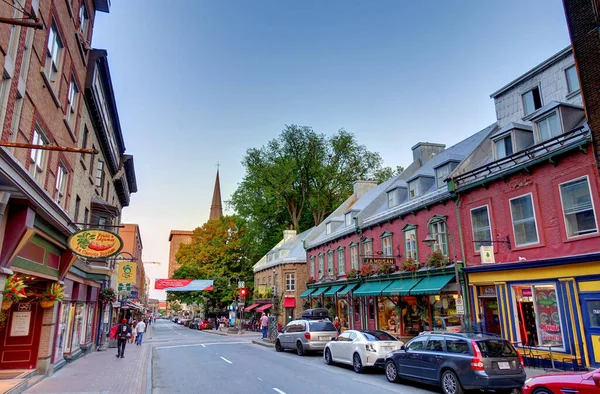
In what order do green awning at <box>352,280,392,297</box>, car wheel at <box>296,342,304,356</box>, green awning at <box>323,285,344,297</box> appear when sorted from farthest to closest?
green awning at <box>323,285,344,297</box>, green awning at <box>352,280,392,297</box>, car wheel at <box>296,342,304,356</box>

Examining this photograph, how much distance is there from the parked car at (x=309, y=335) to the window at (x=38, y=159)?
42.6 feet

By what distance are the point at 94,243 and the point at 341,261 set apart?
65.7 feet

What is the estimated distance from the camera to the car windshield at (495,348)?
9.93 meters

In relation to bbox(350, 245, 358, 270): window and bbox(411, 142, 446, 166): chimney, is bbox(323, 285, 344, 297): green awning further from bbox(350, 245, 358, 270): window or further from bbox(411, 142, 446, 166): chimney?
bbox(411, 142, 446, 166): chimney

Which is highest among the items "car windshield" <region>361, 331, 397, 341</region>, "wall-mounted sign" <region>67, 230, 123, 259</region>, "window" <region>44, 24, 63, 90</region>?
"window" <region>44, 24, 63, 90</region>

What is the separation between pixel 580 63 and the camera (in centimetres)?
1391

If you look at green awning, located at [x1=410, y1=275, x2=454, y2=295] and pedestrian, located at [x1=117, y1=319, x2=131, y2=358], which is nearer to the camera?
green awning, located at [x1=410, y1=275, x2=454, y2=295]

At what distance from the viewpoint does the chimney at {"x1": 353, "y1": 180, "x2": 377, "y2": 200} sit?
36.4 m

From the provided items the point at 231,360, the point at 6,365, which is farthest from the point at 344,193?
the point at 6,365

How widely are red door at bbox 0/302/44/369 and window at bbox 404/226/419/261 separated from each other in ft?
54.0

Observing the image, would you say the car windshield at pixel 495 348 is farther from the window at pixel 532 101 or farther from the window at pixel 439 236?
the window at pixel 532 101

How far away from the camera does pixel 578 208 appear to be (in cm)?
1314

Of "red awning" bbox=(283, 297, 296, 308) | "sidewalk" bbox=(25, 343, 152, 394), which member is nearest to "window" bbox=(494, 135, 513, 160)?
"sidewalk" bbox=(25, 343, 152, 394)

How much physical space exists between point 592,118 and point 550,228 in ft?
12.5
